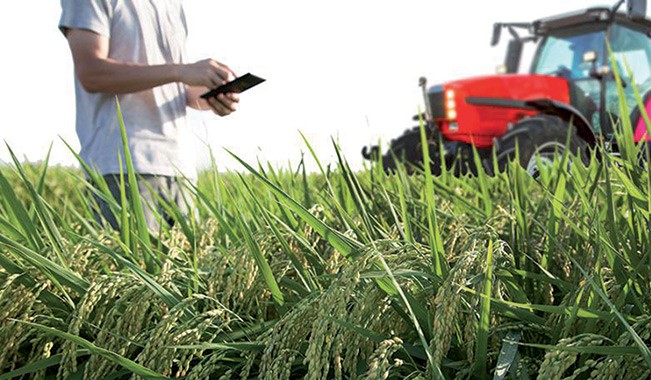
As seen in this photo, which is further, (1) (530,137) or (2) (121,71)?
(1) (530,137)

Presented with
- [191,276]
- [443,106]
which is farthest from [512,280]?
[443,106]

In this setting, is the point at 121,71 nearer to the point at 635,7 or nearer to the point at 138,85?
the point at 138,85

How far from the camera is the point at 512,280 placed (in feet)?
5.46

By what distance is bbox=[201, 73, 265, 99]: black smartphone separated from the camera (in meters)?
2.70

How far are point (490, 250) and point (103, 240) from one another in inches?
49.2

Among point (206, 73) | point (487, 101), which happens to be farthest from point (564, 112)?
point (206, 73)

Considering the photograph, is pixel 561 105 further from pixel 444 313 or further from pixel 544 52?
pixel 444 313

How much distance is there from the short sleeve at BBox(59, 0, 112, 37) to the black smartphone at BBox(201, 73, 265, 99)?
464 millimetres

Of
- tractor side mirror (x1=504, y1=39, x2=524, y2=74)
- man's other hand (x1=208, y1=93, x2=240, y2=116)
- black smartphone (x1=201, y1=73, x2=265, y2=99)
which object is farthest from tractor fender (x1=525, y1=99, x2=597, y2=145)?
black smartphone (x1=201, y1=73, x2=265, y2=99)

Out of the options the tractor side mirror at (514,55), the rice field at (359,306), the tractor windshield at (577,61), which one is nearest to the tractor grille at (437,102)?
the tractor windshield at (577,61)

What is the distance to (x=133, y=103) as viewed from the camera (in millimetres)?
3221

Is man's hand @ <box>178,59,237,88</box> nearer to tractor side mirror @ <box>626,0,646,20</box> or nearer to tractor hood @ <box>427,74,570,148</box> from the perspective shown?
tractor side mirror @ <box>626,0,646,20</box>

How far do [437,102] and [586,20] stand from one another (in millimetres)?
1653

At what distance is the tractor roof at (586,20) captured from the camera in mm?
8250
